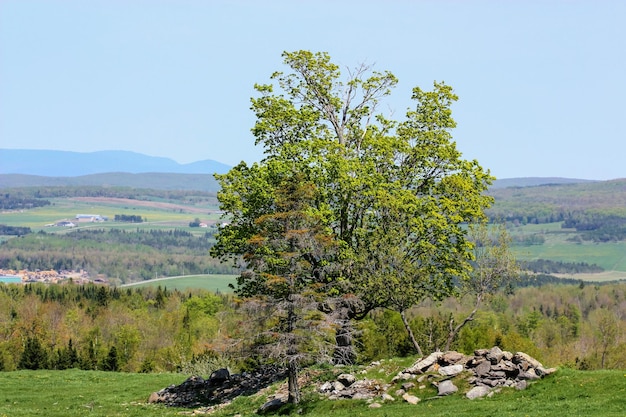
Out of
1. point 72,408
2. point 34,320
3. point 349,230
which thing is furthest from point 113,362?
point 349,230

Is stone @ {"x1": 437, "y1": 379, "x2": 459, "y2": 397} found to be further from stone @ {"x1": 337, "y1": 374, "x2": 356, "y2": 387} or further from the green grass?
the green grass

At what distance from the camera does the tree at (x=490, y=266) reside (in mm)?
55250

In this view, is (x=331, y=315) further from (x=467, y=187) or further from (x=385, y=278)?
(x=467, y=187)

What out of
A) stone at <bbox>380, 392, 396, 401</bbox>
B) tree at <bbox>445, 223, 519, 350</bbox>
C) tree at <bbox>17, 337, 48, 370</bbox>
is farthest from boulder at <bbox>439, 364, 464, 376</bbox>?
tree at <bbox>17, 337, 48, 370</bbox>

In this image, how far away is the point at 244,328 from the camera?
51000 mm

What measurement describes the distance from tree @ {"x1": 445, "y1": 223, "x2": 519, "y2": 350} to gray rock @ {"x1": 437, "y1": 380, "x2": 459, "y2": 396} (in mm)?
8665

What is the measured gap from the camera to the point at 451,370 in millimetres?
48125

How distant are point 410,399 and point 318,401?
22.1 ft

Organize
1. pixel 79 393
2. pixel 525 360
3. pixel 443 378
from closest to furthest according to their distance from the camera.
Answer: pixel 525 360 < pixel 443 378 < pixel 79 393

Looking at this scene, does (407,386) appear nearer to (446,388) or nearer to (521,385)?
(446,388)

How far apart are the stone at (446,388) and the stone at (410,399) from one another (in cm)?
144

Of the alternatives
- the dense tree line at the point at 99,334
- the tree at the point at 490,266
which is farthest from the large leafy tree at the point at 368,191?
the dense tree line at the point at 99,334

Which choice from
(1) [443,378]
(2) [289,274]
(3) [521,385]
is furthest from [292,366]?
(3) [521,385]

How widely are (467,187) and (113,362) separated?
63.3m
